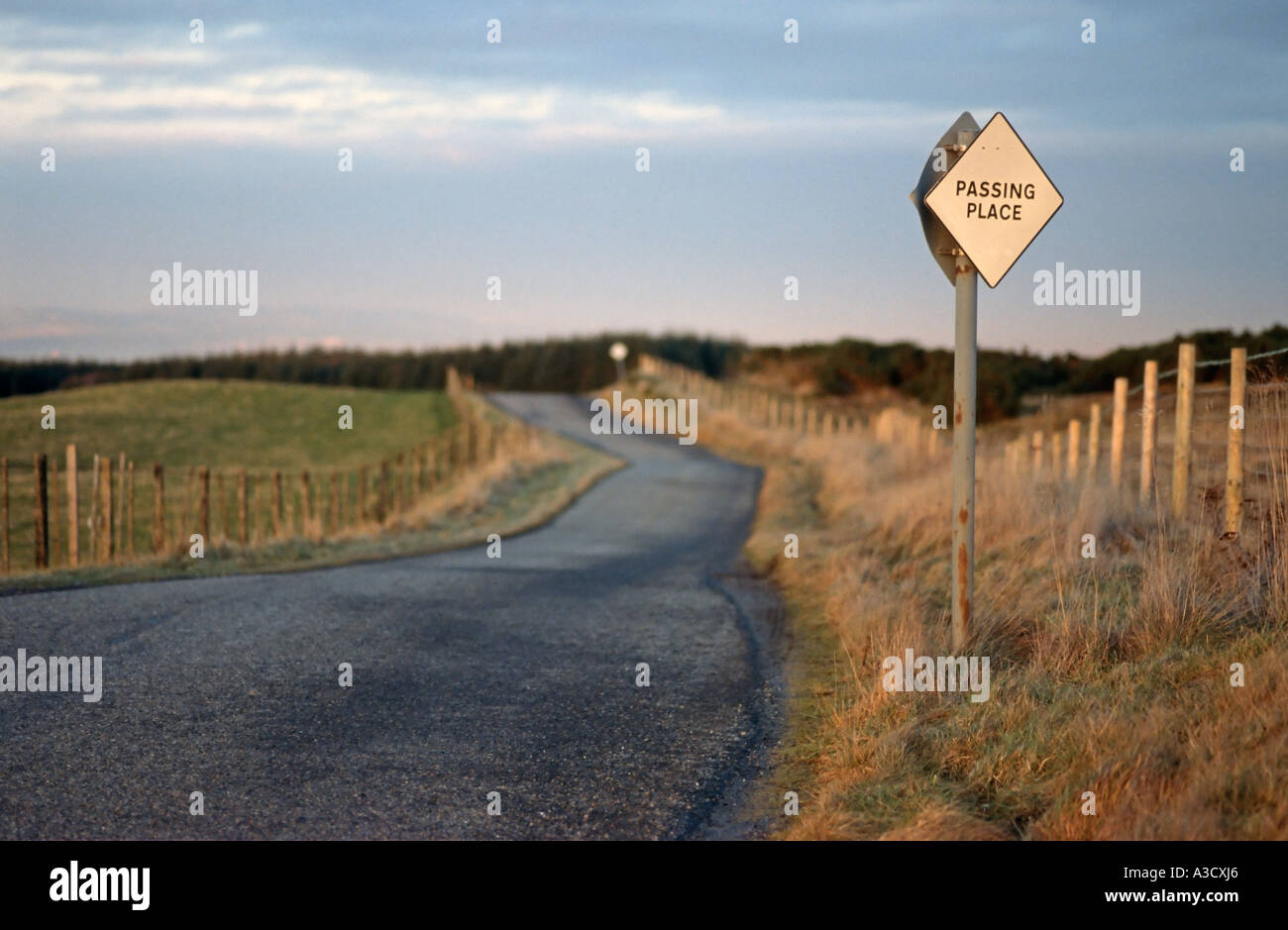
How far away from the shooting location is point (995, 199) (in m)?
6.84

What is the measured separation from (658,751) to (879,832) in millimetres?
1710

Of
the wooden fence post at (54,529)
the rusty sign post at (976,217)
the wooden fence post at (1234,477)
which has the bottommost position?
the wooden fence post at (54,529)

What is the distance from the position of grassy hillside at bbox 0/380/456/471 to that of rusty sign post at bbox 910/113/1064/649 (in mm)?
41303

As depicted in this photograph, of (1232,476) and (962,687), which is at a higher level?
(1232,476)

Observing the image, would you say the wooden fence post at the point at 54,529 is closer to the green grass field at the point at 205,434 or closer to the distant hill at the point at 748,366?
the green grass field at the point at 205,434

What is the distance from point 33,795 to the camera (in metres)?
5.16

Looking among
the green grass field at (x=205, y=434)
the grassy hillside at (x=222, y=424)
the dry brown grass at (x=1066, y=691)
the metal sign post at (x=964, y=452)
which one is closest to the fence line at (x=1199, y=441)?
the dry brown grass at (x=1066, y=691)

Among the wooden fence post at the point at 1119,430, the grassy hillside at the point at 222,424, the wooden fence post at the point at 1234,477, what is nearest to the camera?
the wooden fence post at the point at 1234,477

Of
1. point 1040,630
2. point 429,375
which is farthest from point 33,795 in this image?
point 429,375

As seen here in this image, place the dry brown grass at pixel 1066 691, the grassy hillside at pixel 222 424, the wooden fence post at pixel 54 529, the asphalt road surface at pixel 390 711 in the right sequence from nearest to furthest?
the dry brown grass at pixel 1066 691, the asphalt road surface at pixel 390 711, the wooden fence post at pixel 54 529, the grassy hillside at pixel 222 424

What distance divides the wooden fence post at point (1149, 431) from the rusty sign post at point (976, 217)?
225 inches

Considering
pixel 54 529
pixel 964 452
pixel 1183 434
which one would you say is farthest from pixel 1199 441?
pixel 54 529

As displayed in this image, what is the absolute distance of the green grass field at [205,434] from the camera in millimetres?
37938
